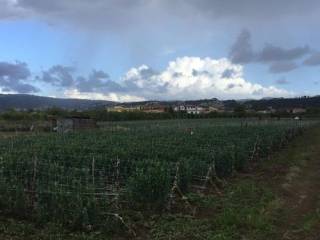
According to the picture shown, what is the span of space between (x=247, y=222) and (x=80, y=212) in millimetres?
3722

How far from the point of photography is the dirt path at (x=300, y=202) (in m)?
11.9

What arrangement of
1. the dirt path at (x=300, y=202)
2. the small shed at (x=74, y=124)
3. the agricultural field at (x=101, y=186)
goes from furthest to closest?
the small shed at (x=74, y=124), the dirt path at (x=300, y=202), the agricultural field at (x=101, y=186)

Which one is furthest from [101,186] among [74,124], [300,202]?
[74,124]

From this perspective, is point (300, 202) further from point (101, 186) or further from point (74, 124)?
point (74, 124)

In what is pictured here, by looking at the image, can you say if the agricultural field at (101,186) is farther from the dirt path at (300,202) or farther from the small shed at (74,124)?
the small shed at (74,124)

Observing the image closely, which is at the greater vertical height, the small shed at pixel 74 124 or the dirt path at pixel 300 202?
the dirt path at pixel 300 202

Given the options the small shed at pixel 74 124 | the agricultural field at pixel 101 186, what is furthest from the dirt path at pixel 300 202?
the small shed at pixel 74 124

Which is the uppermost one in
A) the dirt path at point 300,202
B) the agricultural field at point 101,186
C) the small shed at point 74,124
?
the agricultural field at point 101,186

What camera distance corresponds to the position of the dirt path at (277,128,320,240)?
39.2 feet

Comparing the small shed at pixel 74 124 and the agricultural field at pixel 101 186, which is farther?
the small shed at pixel 74 124

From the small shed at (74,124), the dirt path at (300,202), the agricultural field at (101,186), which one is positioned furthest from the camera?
the small shed at (74,124)

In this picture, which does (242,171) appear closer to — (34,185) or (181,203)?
(181,203)

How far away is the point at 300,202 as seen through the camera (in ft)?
52.4

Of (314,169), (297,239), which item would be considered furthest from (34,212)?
(314,169)
